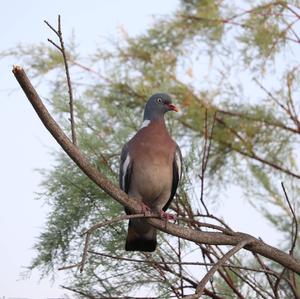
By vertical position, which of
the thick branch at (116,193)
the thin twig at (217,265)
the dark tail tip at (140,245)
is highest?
the dark tail tip at (140,245)

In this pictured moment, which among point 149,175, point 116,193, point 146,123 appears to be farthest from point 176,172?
point 116,193

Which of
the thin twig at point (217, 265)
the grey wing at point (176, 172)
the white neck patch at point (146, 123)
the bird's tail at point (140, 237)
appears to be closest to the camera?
the thin twig at point (217, 265)

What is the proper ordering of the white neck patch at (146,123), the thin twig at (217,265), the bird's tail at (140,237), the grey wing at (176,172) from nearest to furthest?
the thin twig at (217,265) → the bird's tail at (140,237) → the grey wing at (176,172) → the white neck patch at (146,123)

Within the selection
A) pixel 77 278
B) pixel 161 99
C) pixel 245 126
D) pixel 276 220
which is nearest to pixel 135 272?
pixel 77 278

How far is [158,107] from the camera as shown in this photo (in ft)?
9.65

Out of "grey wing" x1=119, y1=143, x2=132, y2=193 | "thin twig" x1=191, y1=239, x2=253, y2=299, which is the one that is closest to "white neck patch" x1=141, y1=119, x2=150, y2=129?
"grey wing" x1=119, y1=143, x2=132, y2=193

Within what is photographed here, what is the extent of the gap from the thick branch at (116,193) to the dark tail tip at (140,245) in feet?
1.66

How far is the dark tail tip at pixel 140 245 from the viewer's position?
8.57 ft

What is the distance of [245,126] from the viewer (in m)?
4.26

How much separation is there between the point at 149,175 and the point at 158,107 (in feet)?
1.29

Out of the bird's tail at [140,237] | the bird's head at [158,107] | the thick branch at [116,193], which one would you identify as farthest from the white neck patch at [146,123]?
the thick branch at [116,193]

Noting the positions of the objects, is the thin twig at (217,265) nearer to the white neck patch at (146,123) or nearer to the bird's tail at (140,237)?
the bird's tail at (140,237)

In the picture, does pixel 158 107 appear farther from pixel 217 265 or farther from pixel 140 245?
pixel 217 265

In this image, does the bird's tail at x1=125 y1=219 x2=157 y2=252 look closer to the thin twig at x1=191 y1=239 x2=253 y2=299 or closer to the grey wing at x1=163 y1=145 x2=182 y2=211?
the grey wing at x1=163 y1=145 x2=182 y2=211
